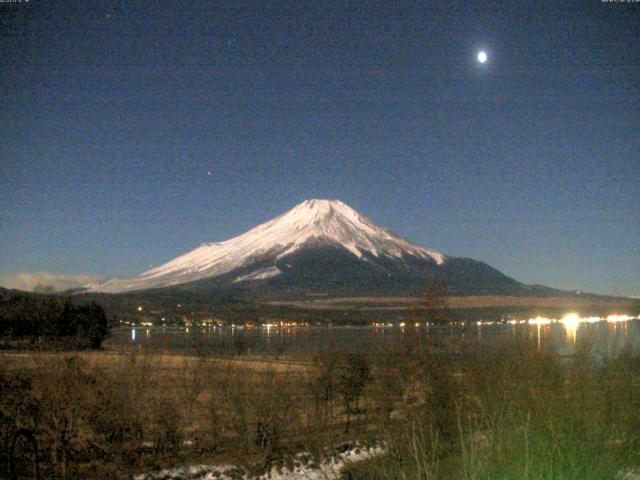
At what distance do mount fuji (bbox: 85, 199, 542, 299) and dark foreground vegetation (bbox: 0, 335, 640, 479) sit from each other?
122 metres

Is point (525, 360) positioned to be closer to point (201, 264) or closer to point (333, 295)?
point (333, 295)

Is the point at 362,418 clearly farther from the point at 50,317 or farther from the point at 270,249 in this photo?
the point at 270,249

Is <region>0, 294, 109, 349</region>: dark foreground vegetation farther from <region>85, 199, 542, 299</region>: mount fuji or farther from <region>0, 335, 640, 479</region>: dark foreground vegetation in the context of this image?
<region>85, 199, 542, 299</region>: mount fuji

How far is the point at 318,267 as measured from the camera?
166 m

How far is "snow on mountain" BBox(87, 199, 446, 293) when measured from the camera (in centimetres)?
16300

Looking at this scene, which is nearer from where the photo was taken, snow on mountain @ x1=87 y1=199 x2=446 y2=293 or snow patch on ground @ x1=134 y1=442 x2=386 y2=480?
snow patch on ground @ x1=134 y1=442 x2=386 y2=480

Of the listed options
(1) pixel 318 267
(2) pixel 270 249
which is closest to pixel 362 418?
(1) pixel 318 267

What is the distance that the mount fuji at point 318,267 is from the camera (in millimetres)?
148625

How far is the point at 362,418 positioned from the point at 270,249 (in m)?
162

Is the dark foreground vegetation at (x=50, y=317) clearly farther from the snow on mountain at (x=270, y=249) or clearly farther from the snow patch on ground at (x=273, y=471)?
the snow on mountain at (x=270, y=249)

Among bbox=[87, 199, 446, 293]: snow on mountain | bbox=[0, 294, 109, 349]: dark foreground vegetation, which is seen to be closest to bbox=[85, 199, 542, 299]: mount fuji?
bbox=[87, 199, 446, 293]: snow on mountain

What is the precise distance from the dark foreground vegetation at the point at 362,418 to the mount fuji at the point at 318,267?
12173 cm

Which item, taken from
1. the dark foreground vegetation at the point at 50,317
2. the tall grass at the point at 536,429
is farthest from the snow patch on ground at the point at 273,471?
the dark foreground vegetation at the point at 50,317

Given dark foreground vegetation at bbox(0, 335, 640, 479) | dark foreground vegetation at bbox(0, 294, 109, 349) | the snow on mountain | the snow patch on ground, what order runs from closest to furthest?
dark foreground vegetation at bbox(0, 335, 640, 479), the snow patch on ground, dark foreground vegetation at bbox(0, 294, 109, 349), the snow on mountain
